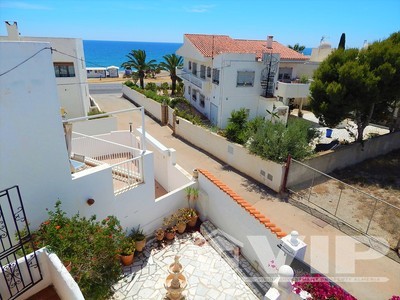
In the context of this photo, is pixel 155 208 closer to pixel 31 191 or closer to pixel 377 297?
pixel 31 191

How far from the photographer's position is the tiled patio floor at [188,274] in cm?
803

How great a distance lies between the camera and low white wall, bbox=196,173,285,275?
26.4ft

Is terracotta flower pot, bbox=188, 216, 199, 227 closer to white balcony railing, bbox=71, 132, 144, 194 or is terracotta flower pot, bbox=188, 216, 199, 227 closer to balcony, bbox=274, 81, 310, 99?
white balcony railing, bbox=71, 132, 144, 194

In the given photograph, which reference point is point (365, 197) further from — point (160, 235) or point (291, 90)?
point (291, 90)

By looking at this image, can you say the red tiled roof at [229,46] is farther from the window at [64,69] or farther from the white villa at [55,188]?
the white villa at [55,188]

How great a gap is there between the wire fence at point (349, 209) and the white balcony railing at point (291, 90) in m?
11.4

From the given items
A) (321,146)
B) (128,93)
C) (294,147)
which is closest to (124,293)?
(294,147)

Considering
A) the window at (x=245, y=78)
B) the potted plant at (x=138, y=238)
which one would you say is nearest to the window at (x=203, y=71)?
the window at (x=245, y=78)

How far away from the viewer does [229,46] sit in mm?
25297

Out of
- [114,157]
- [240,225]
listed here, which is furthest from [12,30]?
[240,225]

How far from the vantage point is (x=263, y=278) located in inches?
335

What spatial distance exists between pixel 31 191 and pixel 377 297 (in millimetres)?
10155

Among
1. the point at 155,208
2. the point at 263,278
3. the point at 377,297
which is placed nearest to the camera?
the point at 377,297

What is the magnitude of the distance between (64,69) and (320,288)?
2268 centimetres
